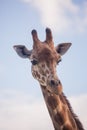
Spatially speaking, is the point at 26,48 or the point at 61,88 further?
the point at 26,48

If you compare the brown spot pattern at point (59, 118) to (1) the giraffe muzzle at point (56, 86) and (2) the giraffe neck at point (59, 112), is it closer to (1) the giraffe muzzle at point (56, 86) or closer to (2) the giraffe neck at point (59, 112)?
(2) the giraffe neck at point (59, 112)

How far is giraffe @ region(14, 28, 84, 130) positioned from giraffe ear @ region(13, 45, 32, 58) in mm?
562

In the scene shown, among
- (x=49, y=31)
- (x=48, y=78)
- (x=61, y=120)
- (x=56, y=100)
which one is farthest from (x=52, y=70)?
(x=49, y=31)

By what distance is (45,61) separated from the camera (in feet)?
26.9

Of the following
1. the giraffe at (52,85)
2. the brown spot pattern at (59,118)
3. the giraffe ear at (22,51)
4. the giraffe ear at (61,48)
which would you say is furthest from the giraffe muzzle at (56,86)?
the giraffe ear at (61,48)

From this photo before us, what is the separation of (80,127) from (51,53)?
6.70 ft

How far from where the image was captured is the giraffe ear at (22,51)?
9578 mm

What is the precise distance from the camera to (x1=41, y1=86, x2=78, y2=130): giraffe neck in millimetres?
7789

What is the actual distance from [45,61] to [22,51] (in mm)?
1784

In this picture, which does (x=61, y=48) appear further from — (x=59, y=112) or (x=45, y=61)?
(x=59, y=112)

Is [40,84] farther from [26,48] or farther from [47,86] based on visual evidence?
[26,48]

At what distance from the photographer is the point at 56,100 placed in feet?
26.2

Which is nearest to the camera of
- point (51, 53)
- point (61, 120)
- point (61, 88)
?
point (61, 88)

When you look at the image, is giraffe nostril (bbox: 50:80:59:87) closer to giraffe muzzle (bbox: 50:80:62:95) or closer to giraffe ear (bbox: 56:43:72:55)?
giraffe muzzle (bbox: 50:80:62:95)
